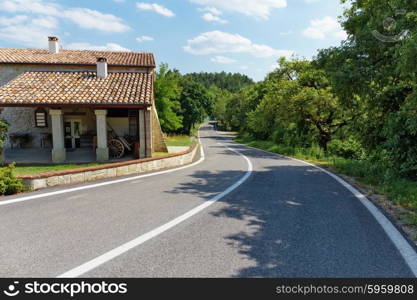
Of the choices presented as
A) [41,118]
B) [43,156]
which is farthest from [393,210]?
[41,118]

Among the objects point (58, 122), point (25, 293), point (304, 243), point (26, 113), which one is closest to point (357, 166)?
point (304, 243)

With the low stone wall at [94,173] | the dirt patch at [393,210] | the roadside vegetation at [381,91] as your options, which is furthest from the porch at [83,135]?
the dirt patch at [393,210]

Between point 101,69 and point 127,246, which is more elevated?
point 101,69

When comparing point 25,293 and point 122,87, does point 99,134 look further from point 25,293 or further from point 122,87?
point 25,293

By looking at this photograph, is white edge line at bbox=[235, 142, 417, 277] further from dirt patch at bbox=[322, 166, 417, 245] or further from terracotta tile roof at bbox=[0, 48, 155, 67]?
terracotta tile roof at bbox=[0, 48, 155, 67]

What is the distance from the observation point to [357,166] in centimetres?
1129

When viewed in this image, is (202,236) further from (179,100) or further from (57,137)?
(179,100)

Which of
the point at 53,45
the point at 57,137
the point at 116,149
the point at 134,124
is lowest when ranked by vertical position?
the point at 116,149

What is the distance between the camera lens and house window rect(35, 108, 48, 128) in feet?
56.2

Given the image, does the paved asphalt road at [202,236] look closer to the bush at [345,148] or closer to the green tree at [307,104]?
the bush at [345,148]

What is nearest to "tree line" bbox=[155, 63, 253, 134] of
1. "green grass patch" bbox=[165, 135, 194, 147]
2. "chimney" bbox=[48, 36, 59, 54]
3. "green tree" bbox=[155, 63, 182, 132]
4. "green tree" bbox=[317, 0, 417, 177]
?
"green tree" bbox=[155, 63, 182, 132]

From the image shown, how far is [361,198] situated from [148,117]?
36.0ft

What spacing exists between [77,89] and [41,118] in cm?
489

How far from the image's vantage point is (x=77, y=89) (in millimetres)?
14469
